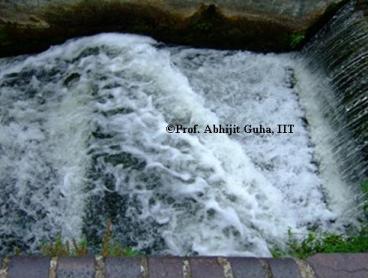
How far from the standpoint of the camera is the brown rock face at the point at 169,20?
583 cm

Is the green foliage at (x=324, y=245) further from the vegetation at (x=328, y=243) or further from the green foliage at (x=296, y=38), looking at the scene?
the green foliage at (x=296, y=38)

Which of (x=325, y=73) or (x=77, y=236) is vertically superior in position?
(x=325, y=73)

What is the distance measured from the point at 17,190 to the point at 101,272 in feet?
6.22

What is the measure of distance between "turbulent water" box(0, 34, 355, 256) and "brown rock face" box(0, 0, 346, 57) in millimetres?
140

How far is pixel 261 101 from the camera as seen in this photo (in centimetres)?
568

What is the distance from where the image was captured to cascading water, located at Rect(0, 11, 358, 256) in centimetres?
456

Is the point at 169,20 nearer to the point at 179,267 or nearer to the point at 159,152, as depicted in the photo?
the point at 159,152

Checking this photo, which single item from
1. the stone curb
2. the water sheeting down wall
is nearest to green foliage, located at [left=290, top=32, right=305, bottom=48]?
the water sheeting down wall

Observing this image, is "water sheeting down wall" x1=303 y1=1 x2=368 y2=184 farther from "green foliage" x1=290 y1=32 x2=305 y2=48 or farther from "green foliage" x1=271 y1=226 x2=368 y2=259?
"green foliage" x1=271 y1=226 x2=368 y2=259

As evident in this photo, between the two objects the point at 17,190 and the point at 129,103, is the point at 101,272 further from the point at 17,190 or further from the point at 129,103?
the point at 129,103

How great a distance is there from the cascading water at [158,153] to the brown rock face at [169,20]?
14 cm

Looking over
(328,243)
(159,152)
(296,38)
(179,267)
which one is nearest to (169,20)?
(296,38)

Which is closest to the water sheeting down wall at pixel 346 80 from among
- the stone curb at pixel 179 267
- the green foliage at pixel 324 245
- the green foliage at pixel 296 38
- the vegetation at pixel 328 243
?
the green foliage at pixel 296 38

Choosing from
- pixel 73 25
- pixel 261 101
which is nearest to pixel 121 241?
pixel 261 101
